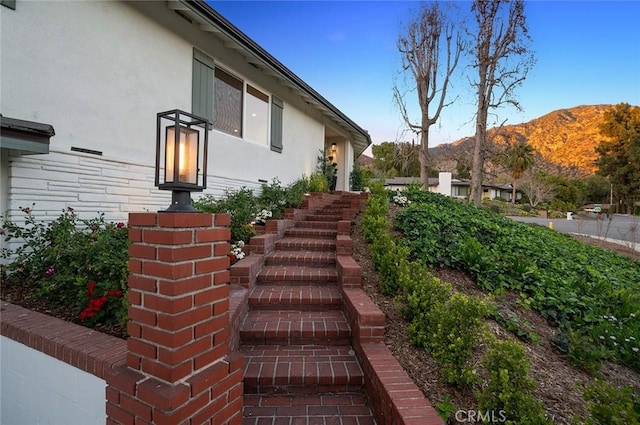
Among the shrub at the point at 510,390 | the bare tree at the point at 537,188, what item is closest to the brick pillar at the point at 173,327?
the shrub at the point at 510,390

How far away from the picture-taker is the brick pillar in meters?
1.25

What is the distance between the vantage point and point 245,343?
2742mm

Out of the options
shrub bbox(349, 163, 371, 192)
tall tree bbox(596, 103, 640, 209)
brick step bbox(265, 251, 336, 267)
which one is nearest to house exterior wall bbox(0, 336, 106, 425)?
brick step bbox(265, 251, 336, 267)

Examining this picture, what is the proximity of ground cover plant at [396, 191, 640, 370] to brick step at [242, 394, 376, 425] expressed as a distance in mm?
1950

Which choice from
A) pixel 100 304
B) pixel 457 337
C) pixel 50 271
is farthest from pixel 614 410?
pixel 50 271

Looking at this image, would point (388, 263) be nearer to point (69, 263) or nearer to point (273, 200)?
point (69, 263)

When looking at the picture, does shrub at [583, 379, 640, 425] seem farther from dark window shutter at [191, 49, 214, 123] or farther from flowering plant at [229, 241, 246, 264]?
dark window shutter at [191, 49, 214, 123]

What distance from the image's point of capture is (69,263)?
2744 millimetres

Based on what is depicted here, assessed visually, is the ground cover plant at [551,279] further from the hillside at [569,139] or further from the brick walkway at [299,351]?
the hillside at [569,139]

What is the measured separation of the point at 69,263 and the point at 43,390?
46.6 inches

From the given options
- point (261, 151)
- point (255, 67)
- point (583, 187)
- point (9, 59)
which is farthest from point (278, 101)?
point (583, 187)

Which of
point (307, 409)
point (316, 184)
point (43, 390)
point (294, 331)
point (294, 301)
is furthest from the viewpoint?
point (316, 184)

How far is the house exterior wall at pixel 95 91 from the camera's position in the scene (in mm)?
3080

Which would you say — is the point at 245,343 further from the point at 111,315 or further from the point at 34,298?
the point at 34,298
